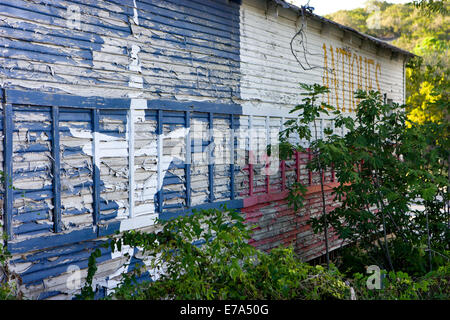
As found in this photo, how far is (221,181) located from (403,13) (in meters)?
61.3

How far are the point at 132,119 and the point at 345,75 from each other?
25.6ft

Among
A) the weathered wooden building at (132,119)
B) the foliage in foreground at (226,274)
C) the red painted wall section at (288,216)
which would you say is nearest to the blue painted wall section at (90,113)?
the weathered wooden building at (132,119)

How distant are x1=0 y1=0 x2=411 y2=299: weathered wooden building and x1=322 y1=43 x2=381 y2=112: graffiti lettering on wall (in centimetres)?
163

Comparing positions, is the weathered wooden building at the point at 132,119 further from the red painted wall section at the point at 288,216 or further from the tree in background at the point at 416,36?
the tree in background at the point at 416,36

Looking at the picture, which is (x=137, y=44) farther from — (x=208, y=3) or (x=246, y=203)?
(x=246, y=203)

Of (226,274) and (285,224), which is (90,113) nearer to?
(226,274)

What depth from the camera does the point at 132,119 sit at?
6512 mm

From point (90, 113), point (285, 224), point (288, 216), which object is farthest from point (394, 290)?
point (288, 216)

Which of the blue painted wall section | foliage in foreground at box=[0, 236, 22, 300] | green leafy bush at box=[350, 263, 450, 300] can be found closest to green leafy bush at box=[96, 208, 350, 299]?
green leafy bush at box=[350, 263, 450, 300]

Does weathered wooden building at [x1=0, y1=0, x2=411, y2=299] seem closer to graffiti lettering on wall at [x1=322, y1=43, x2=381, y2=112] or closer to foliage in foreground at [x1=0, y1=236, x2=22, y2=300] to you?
foliage in foreground at [x1=0, y1=236, x2=22, y2=300]

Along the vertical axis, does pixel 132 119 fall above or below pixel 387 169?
above

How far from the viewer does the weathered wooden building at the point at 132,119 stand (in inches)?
209

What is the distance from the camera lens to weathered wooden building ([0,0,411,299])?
531 centimetres

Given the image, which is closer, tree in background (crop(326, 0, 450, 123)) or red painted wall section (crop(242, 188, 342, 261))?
red painted wall section (crop(242, 188, 342, 261))
